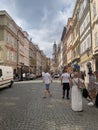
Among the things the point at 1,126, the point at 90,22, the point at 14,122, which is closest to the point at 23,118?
the point at 14,122

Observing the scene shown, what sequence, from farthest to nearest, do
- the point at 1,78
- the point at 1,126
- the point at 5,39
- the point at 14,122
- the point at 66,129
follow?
the point at 5,39, the point at 1,78, the point at 14,122, the point at 1,126, the point at 66,129

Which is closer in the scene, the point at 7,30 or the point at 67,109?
the point at 67,109

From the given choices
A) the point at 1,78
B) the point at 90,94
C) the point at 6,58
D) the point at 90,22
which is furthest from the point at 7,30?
the point at 90,94

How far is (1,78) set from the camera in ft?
69.3

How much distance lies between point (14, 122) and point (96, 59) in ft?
70.9

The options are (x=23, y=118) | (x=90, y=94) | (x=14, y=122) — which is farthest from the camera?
(x=90, y=94)

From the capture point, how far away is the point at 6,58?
48875 millimetres

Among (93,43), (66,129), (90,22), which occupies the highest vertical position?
(90,22)

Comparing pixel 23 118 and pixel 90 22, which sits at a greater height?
pixel 90 22

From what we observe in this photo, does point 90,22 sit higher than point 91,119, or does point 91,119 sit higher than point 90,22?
point 90,22

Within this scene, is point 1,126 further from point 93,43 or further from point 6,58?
point 6,58

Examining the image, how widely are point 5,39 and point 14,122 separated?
4208 cm

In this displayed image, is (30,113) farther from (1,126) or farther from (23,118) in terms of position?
(1,126)

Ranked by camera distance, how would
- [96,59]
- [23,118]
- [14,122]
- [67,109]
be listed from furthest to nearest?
1. [96,59]
2. [67,109]
3. [23,118]
4. [14,122]
